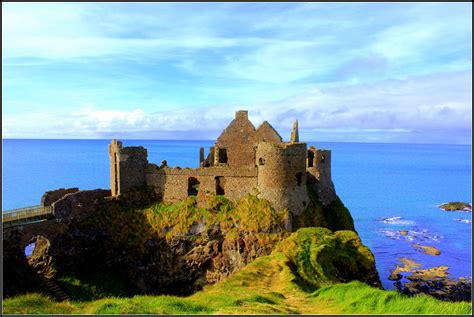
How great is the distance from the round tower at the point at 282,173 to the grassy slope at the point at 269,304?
38.4 ft

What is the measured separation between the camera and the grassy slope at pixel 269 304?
16.2 m

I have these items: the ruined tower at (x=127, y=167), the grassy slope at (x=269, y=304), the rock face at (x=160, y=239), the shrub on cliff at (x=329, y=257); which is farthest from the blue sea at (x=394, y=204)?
the grassy slope at (x=269, y=304)

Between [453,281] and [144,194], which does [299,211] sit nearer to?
[144,194]

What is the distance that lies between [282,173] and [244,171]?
351cm

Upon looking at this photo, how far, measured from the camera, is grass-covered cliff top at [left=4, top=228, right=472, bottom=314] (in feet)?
53.8

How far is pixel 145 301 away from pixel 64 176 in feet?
383

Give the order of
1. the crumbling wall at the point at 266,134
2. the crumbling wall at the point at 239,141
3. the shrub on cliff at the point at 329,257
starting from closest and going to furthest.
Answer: the shrub on cliff at the point at 329,257 < the crumbling wall at the point at 266,134 < the crumbling wall at the point at 239,141

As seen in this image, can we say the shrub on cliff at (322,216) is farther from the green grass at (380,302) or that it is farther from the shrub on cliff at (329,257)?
the green grass at (380,302)

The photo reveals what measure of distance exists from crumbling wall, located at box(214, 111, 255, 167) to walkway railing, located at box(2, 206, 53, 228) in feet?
50.6

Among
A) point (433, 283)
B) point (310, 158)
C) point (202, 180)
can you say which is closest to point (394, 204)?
point (433, 283)

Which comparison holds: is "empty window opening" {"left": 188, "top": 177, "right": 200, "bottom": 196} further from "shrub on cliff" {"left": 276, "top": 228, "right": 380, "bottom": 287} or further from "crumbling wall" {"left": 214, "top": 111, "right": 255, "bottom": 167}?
"shrub on cliff" {"left": 276, "top": 228, "right": 380, "bottom": 287}

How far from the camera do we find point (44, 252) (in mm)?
34812

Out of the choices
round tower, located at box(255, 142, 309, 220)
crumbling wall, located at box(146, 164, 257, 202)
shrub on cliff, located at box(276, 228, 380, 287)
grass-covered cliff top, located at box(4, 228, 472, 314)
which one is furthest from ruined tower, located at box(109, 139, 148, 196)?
grass-covered cliff top, located at box(4, 228, 472, 314)

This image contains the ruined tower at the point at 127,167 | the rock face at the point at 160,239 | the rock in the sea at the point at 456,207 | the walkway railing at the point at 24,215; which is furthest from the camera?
the rock in the sea at the point at 456,207
